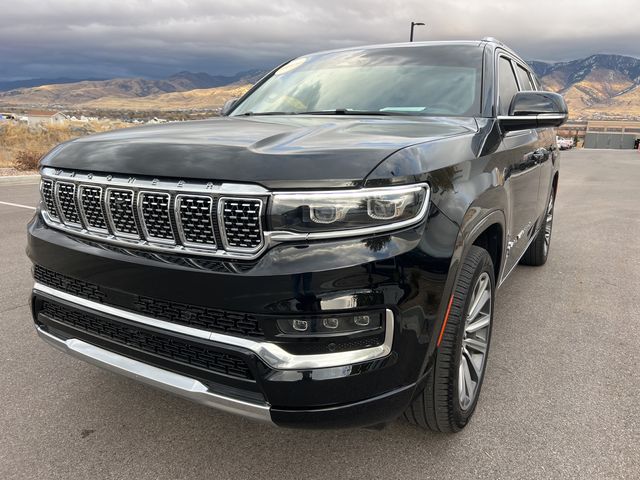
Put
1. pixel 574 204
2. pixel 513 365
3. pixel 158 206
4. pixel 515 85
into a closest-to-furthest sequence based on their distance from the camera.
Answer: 1. pixel 158 206
2. pixel 513 365
3. pixel 515 85
4. pixel 574 204

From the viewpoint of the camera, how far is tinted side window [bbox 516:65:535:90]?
4.02m

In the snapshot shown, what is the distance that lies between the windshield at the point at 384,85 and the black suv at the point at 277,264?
0.61 meters

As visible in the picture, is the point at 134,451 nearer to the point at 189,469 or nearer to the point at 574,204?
the point at 189,469

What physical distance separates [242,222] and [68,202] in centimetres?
96

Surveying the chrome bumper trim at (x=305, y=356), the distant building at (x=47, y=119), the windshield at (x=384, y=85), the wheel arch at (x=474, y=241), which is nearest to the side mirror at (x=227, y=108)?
the windshield at (x=384, y=85)

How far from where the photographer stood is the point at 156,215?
6.17 feet

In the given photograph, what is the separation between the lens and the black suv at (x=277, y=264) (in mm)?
1716

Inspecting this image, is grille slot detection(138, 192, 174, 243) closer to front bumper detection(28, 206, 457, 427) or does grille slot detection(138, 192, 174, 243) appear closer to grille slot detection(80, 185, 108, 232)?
front bumper detection(28, 206, 457, 427)

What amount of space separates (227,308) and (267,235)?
29 cm

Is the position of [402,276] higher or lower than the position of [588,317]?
higher

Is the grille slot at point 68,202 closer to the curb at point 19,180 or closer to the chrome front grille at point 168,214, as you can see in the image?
the chrome front grille at point 168,214

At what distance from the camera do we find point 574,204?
9539 mm

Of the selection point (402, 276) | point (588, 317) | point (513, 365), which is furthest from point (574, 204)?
point (402, 276)

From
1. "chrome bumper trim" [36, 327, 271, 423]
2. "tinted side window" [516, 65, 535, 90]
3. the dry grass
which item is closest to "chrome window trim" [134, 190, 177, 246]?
"chrome bumper trim" [36, 327, 271, 423]
